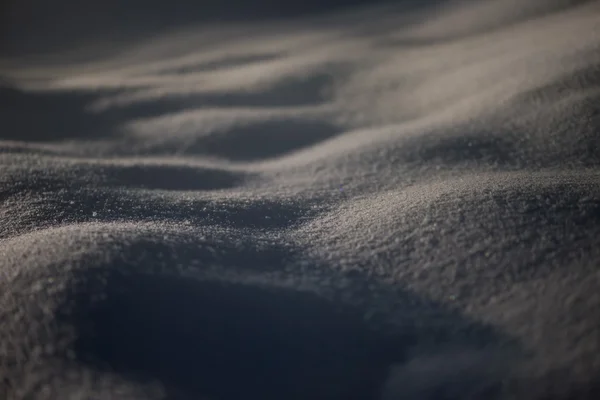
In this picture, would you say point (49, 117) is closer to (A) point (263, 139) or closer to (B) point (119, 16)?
(A) point (263, 139)

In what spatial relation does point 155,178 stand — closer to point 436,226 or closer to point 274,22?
point 436,226

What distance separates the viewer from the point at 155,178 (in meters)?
1.15

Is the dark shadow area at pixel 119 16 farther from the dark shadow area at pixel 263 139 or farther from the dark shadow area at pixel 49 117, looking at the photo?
the dark shadow area at pixel 263 139

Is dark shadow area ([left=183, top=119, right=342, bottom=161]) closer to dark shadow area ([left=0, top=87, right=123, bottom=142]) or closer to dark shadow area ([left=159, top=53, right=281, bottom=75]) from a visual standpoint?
dark shadow area ([left=0, top=87, right=123, bottom=142])

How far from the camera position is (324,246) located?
0.82m

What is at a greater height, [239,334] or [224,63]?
[224,63]

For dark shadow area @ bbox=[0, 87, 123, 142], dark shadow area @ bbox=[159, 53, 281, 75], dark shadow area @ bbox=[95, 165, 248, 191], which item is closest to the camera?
dark shadow area @ bbox=[95, 165, 248, 191]

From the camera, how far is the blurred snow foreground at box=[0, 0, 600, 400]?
61 cm

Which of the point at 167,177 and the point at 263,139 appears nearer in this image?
the point at 167,177

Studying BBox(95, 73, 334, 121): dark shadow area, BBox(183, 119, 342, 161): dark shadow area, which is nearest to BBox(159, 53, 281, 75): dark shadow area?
BBox(95, 73, 334, 121): dark shadow area

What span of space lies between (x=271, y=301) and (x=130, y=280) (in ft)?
0.67

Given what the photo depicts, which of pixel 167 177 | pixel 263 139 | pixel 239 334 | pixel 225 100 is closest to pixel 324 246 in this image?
pixel 239 334

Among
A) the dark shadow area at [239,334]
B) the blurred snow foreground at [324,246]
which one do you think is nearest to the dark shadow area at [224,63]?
the blurred snow foreground at [324,246]

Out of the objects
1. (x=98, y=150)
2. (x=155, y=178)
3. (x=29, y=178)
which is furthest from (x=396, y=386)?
(x=98, y=150)
